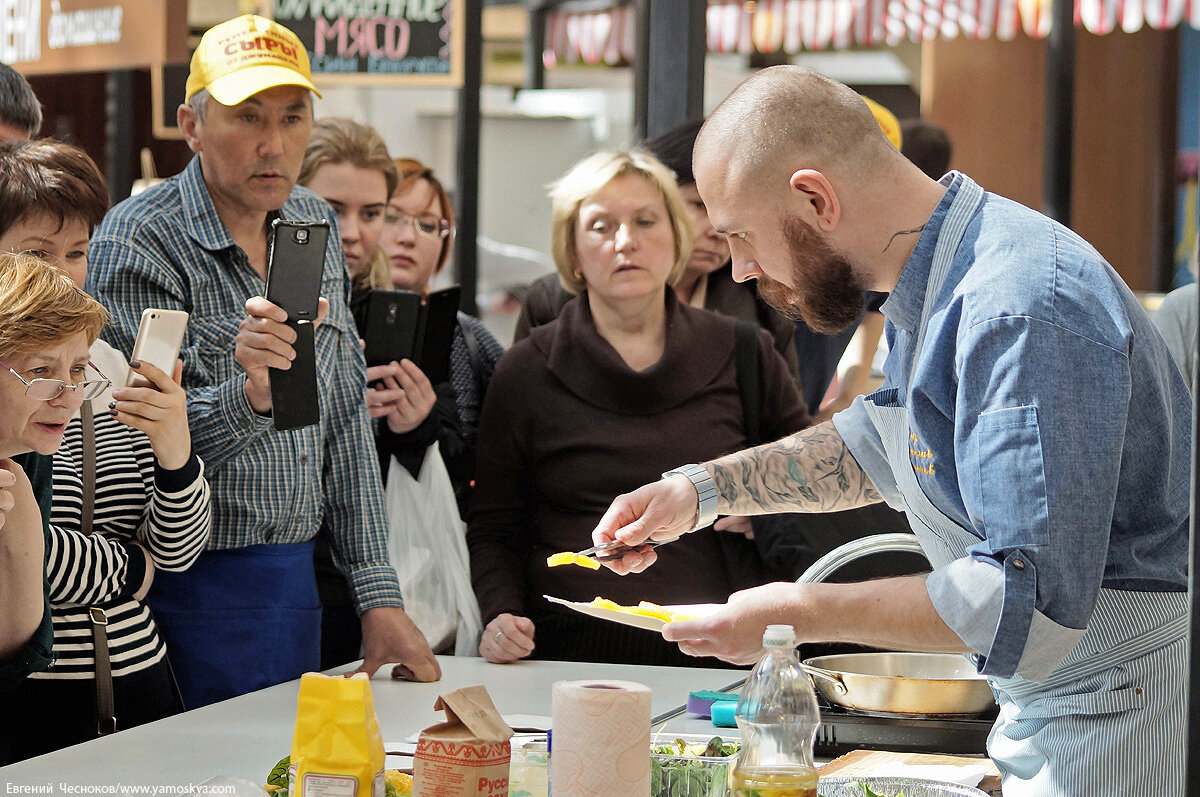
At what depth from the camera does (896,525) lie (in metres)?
3.03

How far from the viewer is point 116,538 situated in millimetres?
2377

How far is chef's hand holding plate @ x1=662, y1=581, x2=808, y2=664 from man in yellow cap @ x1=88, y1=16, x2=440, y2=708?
3.74 ft

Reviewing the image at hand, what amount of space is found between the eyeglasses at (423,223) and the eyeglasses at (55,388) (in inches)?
59.2

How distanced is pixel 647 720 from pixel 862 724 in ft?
2.30

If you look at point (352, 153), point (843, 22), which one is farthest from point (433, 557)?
point (843, 22)

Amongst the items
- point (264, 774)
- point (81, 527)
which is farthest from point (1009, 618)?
point (81, 527)

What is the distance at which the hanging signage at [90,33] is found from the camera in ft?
13.0

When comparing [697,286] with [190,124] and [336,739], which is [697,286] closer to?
[190,124]

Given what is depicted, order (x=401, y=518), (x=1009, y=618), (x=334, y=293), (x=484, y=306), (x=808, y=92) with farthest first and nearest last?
(x=484, y=306)
(x=401, y=518)
(x=334, y=293)
(x=808, y=92)
(x=1009, y=618)

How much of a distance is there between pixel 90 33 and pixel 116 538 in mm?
2390

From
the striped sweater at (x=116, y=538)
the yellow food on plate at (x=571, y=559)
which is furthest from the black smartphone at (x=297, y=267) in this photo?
the yellow food on plate at (x=571, y=559)

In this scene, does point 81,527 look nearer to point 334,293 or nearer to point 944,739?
point 334,293

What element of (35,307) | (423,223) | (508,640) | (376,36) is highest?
(376,36)

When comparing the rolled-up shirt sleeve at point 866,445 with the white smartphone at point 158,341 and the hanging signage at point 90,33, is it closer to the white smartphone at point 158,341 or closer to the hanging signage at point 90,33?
the white smartphone at point 158,341
